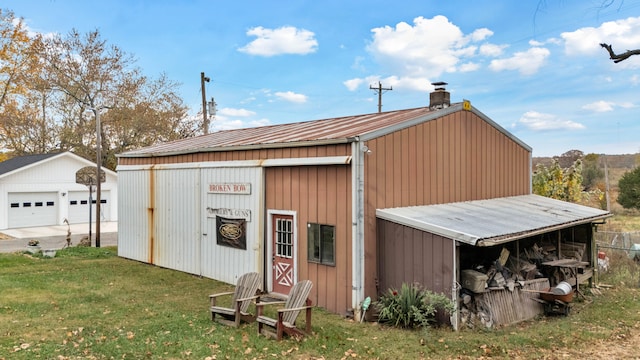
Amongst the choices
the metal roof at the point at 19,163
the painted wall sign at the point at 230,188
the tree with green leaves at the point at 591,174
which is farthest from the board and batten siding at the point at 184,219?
the tree with green leaves at the point at 591,174

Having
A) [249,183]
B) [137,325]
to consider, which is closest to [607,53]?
[249,183]

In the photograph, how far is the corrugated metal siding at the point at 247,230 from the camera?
10.3m

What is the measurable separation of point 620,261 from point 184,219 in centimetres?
1219

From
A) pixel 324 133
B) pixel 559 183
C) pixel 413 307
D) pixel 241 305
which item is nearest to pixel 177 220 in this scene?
pixel 324 133

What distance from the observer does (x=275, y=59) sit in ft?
62.2

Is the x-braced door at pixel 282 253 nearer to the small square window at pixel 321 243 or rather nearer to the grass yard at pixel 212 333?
the small square window at pixel 321 243

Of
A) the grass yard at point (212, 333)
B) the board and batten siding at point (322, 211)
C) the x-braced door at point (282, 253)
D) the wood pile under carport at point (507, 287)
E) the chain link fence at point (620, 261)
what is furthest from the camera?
the chain link fence at point (620, 261)

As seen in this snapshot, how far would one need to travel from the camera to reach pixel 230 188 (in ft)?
36.1

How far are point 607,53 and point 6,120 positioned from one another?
35.8 metres

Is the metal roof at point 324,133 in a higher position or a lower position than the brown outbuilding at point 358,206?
higher

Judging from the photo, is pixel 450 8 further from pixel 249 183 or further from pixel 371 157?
pixel 249 183

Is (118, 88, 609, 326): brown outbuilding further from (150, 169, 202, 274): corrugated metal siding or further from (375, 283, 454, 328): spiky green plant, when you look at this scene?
(375, 283, 454, 328): spiky green plant

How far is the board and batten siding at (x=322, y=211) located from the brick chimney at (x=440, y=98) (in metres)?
3.20

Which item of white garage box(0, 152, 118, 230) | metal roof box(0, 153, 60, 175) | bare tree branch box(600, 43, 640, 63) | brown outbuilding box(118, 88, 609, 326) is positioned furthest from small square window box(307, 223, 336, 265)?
metal roof box(0, 153, 60, 175)
